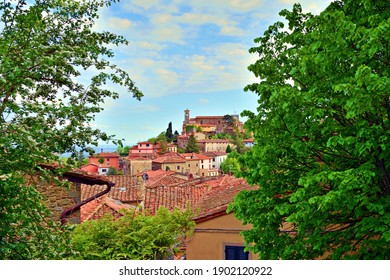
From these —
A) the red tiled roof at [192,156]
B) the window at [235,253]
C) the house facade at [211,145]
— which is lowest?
the window at [235,253]

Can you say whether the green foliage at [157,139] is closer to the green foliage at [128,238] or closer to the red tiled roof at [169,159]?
the red tiled roof at [169,159]

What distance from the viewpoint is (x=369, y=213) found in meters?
4.36

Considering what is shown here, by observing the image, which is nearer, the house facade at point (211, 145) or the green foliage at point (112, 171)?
the house facade at point (211, 145)

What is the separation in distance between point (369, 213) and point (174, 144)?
26690 millimetres

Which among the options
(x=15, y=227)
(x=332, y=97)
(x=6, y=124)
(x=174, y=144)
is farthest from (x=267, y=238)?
(x=174, y=144)

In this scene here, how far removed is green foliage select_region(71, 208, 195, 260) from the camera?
5215 millimetres

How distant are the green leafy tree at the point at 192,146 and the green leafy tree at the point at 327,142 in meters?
20.5

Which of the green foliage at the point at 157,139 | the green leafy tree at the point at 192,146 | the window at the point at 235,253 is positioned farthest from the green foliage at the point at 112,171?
the window at the point at 235,253

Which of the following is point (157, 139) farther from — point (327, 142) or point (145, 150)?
point (327, 142)

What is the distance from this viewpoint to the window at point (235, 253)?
745 centimetres

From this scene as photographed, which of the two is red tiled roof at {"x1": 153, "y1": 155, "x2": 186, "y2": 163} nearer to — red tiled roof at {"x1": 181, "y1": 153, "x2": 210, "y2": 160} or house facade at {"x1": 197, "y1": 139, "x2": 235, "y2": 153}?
red tiled roof at {"x1": 181, "y1": 153, "x2": 210, "y2": 160}

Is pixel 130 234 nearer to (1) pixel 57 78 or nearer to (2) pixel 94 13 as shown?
(1) pixel 57 78

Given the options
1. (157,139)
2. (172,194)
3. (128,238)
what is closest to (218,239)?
(128,238)

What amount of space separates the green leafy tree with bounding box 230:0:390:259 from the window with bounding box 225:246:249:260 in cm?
252
